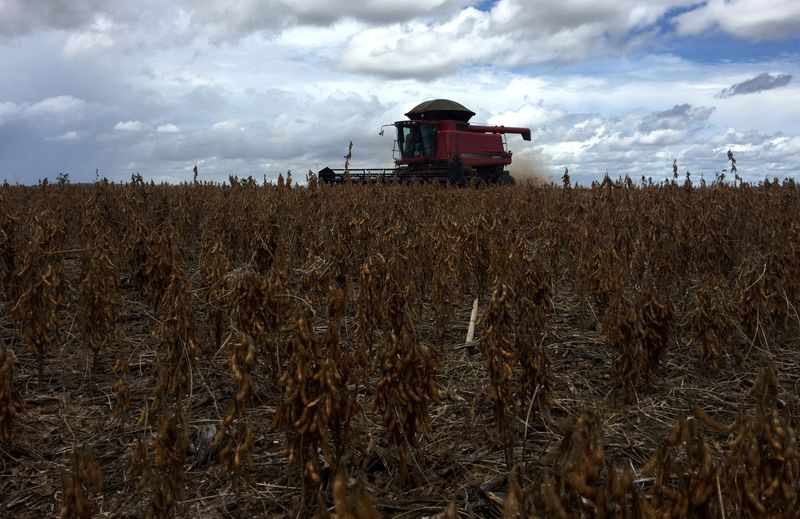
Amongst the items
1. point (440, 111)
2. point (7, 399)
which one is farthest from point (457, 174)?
point (7, 399)

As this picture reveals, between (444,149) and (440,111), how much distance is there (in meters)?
3.56

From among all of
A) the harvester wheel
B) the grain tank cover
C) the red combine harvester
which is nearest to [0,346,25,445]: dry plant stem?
the red combine harvester

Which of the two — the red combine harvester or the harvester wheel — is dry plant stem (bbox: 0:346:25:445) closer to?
the red combine harvester

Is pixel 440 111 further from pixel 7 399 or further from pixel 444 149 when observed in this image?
pixel 7 399

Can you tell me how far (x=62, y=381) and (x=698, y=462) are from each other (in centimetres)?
519

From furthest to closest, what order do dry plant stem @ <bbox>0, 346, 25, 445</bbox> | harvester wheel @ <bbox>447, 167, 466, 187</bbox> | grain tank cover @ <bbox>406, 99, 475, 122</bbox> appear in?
grain tank cover @ <bbox>406, 99, 475, 122</bbox>, harvester wheel @ <bbox>447, 167, 466, 187</bbox>, dry plant stem @ <bbox>0, 346, 25, 445</bbox>

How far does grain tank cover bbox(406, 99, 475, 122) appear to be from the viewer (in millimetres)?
29186

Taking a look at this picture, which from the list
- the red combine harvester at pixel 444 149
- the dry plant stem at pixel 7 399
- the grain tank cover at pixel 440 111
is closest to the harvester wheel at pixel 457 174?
the red combine harvester at pixel 444 149

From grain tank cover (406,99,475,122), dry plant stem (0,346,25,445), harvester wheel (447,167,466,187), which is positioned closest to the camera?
dry plant stem (0,346,25,445)

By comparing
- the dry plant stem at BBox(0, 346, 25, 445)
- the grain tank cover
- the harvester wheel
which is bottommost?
the dry plant stem at BBox(0, 346, 25, 445)

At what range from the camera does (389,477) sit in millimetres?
3545

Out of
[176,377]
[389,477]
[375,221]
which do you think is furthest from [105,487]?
[375,221]

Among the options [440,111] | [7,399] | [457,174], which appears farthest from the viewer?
[440,111]

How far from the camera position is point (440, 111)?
29.1m
